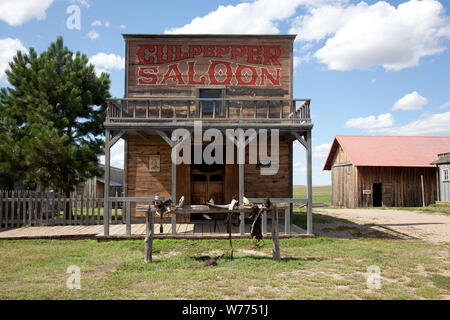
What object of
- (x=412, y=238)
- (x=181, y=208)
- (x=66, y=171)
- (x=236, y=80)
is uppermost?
(x=236, y=80)

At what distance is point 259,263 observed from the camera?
689 cm

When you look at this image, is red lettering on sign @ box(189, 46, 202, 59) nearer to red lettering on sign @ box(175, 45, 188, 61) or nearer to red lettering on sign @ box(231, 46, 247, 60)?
red lettering on sign @ box(175, 45, 188, 61)

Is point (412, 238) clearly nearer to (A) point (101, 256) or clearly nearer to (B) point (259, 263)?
(B) point (259, 263)

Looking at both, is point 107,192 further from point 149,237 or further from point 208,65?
point 208,65

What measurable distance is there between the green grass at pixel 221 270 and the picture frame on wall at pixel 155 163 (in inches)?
157

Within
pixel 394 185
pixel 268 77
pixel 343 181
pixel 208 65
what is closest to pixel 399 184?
pixel 394 185

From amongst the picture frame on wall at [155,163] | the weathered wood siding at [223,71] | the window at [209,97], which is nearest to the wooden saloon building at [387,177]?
the weathered wood siding at [223,71]

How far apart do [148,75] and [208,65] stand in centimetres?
245

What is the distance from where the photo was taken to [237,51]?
13.2 meters

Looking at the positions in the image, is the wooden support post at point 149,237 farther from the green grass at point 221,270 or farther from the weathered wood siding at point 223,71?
the weathered wood siding at point 223,71

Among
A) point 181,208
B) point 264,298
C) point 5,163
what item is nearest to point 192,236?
point 181,208

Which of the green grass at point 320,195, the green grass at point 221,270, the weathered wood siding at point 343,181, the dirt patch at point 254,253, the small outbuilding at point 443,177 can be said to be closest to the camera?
the green grass at point 221,270

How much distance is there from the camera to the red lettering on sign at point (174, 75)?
12992 millimetres

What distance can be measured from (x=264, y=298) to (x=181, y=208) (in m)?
3.23
